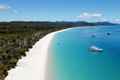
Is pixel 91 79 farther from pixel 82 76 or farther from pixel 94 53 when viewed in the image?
pixel 94 53

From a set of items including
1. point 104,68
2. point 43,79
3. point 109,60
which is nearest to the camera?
point 43,79

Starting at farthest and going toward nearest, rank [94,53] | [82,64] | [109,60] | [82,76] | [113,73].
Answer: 1. [94,53]
2. [109,60]
3. [82,64]
4. [113,73]
5. [82,76]

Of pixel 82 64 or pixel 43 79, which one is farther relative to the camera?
pixel 82 64

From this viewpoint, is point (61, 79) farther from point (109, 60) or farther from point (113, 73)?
point (109, 60)

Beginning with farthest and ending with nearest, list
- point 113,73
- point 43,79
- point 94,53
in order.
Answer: point 94,53, point 113,73, point 43,79

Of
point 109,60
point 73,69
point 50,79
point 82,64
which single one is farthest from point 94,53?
point 50,79

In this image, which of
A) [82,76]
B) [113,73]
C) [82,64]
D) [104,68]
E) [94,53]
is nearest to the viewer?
[82,76]

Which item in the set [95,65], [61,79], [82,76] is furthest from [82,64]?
[61,79]

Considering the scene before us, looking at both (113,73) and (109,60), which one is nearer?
(113,73)
